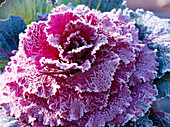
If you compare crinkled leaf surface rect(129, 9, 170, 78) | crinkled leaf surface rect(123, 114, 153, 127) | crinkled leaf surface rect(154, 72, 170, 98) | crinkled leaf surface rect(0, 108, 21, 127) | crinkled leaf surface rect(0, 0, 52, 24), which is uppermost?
crinkled leaf surface rect(0, 0, 52, 24)

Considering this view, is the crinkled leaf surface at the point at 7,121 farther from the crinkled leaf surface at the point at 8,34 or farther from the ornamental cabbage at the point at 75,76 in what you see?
the crinkled leaf surface at the point at 8,34

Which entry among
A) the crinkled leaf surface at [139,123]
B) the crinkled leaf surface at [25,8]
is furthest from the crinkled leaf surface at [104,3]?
the crinkled leaf surface at [139,123]

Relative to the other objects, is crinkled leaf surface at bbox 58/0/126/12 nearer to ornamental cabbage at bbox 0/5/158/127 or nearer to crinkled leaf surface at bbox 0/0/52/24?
crinkled leaf surface at bbox 0/0/52/24

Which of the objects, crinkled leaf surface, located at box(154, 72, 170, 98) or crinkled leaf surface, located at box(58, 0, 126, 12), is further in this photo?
crinkled leaf surface, located at box(58, 0, 126, 12)

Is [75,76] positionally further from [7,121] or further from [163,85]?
[163,85]

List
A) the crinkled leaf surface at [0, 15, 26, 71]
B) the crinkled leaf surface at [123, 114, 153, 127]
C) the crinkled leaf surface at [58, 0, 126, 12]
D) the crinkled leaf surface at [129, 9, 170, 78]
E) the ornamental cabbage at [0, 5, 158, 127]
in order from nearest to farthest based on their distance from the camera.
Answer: the ornamental cabbage at [0, 5, 158, 127] < the crinkled leaf surface at [123, 114, 153, 127] < the crinkled leaf surface at [129, 9, 170, 78] < the crinkled leaf surface at [0, 15, 26, 71] < the crinkled leaf surface at [58, 0, 126, 12]

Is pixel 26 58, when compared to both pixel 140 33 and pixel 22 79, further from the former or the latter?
pixel 140 33

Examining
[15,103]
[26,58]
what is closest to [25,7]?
[26,58]

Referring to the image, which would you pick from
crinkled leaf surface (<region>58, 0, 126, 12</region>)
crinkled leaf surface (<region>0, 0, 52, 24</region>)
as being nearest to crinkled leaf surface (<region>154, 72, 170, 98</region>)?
A: crinkled leaf surface (<region>58, 0, 126, 12</region>)
